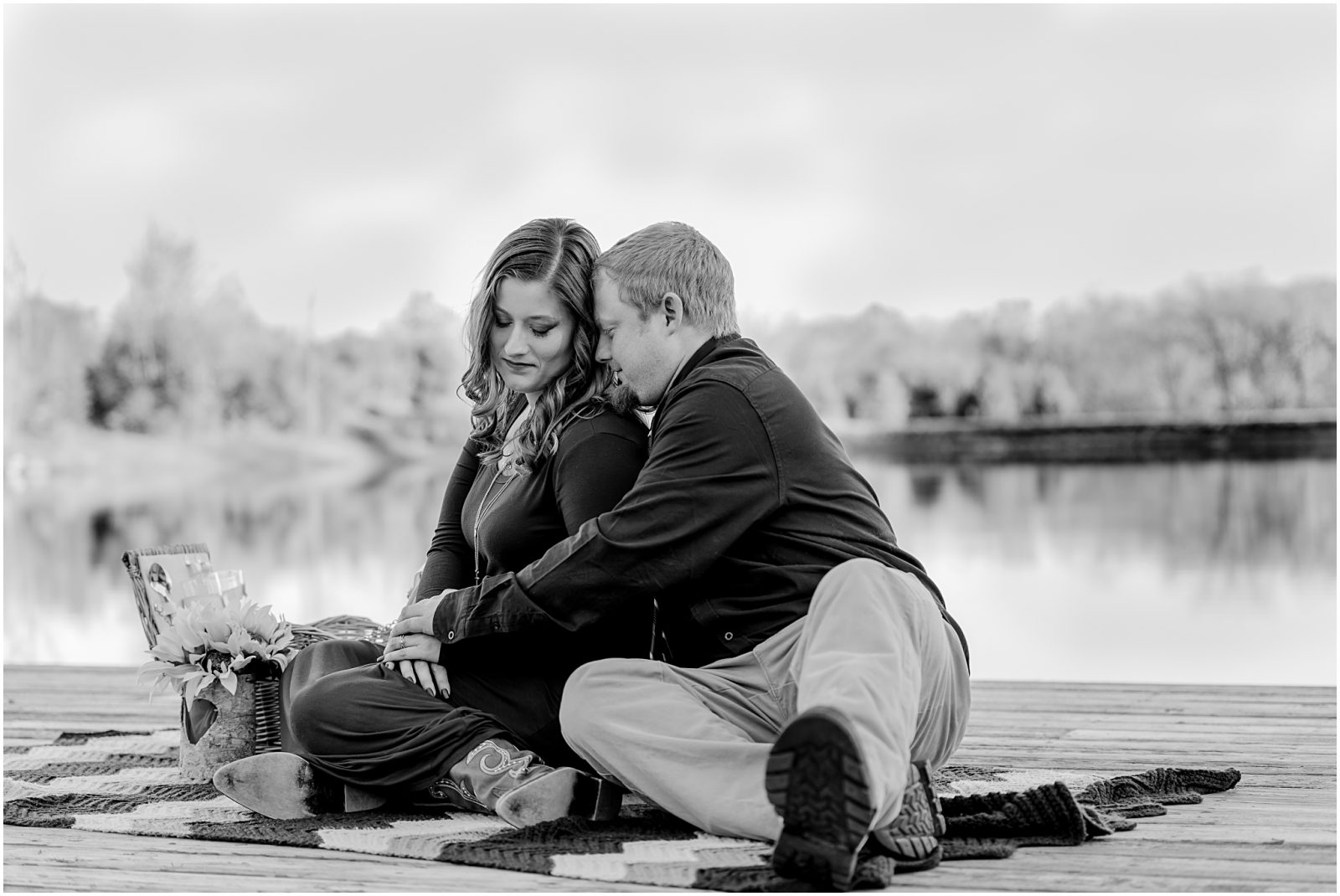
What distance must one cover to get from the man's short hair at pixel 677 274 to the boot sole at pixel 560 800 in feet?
2.06

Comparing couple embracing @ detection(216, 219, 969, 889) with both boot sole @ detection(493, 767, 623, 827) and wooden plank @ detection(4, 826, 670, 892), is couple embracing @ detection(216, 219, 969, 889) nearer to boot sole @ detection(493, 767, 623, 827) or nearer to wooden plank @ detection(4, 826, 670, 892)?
boot sole @ detection(493, 767, 623, 827)

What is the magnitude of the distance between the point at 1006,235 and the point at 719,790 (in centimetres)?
590

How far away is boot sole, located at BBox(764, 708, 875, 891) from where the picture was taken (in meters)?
1.47

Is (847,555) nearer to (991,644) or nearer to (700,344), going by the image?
(700,344)

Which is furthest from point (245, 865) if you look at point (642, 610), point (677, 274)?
point (677, 274)

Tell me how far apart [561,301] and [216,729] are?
35.3 inches

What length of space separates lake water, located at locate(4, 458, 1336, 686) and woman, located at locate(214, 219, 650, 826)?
387 centimetres

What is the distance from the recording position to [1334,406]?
6695 millimetres

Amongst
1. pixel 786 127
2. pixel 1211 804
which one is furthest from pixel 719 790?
pixel 786 127

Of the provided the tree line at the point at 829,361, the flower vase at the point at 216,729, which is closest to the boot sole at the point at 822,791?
the flower vase at the point at 216,729

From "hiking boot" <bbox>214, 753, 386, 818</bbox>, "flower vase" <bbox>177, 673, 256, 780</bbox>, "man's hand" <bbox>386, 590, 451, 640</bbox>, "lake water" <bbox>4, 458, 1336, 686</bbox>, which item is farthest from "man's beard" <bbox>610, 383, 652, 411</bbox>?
"lake water" <bbox>4, 458, 1336, 686</bbox>

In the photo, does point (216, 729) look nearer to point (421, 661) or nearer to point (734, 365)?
point (421, 661)

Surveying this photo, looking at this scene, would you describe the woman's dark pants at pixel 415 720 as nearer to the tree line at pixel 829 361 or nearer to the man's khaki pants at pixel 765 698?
the man's khaki pants at pixel 765 698

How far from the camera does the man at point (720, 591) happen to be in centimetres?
172
